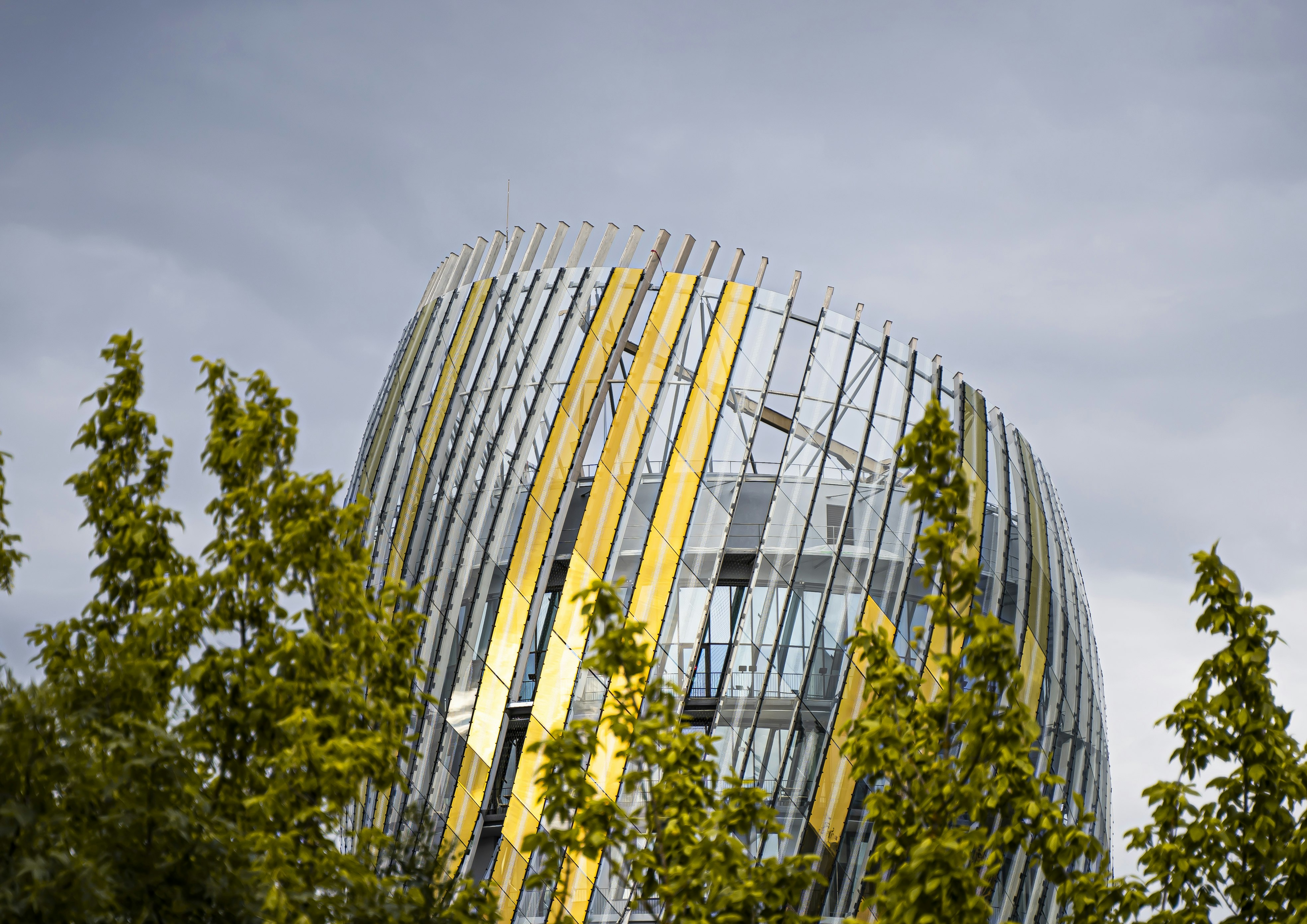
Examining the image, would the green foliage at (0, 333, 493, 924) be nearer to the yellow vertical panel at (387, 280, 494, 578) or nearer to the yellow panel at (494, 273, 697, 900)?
the yellow panel at (494, 273, 697, 900)

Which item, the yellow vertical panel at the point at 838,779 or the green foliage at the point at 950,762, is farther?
the yellow vertical panel at the point at 838,779

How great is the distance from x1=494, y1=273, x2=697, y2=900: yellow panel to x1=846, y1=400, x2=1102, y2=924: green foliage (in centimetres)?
1110

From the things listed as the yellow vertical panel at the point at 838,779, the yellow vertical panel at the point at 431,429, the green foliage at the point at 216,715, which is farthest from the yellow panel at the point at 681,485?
the green foliage at the point at 216,715

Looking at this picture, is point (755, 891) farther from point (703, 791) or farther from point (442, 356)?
point (442, 356)

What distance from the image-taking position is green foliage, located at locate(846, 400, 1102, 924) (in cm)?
859

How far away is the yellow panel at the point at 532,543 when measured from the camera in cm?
2145

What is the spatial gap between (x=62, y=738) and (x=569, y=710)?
13705 millimetres

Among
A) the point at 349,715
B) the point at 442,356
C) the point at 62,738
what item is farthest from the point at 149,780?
the point at 442,356

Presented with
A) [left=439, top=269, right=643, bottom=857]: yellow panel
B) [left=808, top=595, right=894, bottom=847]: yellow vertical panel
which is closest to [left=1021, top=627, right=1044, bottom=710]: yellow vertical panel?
[left=808, top=595, right=894, bottom=847]: yellow vertical panel

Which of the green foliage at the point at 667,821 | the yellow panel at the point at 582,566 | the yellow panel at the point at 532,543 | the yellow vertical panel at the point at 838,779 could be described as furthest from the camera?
the yellow panel at the point at 532,543

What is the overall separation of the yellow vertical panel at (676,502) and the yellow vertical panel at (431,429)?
5.44 meters

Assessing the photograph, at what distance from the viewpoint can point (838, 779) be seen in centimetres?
2088

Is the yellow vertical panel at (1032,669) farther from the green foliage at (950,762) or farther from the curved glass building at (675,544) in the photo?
the green foliage at (950,762)

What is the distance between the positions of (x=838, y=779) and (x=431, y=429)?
10.7 metres
